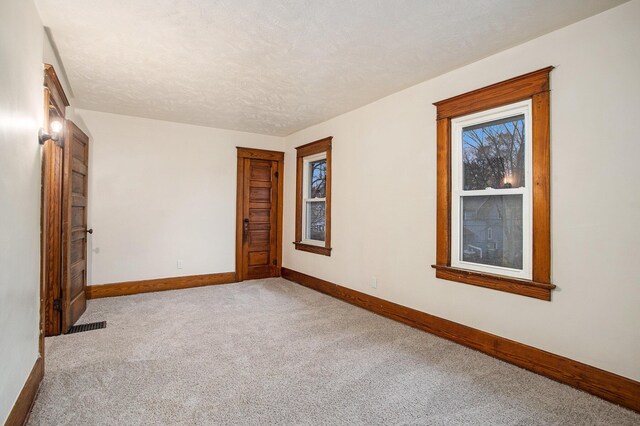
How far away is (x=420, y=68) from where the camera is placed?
3016mm

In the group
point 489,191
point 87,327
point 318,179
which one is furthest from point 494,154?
point 87,327

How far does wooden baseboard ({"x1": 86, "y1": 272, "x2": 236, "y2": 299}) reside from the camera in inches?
173

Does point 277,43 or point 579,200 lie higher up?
point 277,43

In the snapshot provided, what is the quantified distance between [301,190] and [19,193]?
12.5 ft

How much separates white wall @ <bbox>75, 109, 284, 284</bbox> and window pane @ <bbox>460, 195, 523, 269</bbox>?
3.62m

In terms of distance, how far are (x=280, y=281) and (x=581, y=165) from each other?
4.26 metres

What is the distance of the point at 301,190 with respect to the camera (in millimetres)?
5395

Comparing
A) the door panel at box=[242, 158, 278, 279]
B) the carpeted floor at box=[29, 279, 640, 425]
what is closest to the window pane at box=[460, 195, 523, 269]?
the carpeted floor at box=[29, 279, 640, 425]

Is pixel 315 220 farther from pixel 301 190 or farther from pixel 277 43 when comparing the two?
pixel 277 43

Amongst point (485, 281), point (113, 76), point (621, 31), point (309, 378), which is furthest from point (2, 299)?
point (621, 31)

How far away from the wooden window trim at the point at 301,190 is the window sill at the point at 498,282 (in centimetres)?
185

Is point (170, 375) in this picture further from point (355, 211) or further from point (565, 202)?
point (565, 202)

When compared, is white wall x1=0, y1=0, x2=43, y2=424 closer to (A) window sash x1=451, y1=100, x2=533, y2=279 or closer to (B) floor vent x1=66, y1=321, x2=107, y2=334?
(B) floor vent x1=66, y1=321, x2=107, y2=334

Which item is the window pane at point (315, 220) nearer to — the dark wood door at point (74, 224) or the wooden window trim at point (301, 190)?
the wooden window trim at point (301, 190)
